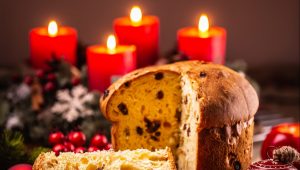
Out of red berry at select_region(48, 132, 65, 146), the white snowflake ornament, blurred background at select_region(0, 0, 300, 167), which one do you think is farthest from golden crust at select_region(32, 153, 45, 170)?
blurred background at select_region(0, 0, 300, 167)

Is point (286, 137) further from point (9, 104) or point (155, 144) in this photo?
point (9, 104)

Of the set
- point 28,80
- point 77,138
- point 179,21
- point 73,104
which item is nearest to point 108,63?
point 73,104

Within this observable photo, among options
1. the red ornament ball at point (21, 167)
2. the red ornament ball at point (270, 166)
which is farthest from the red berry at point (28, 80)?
the red ornament ball at point (270, 166)

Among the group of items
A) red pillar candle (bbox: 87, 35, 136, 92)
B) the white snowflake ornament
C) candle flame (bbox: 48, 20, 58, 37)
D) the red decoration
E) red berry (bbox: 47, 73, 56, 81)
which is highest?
candle flame (bbox: 48, 20, 58, 37)

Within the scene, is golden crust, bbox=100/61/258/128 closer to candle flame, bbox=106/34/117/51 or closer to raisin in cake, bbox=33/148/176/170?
raisin in cake, bbox=33/148/176/170

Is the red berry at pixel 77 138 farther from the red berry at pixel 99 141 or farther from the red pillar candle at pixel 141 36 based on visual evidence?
the red pillar candle at pixel 141 36

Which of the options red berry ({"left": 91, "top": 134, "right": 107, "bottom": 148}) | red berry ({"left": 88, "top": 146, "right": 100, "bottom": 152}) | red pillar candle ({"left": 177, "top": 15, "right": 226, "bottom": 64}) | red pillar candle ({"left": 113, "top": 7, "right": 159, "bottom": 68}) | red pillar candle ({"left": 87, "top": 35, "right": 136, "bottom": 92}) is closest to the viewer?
red berry ({"left": 88, "top": 146, "right": 100, "bottom": 152})

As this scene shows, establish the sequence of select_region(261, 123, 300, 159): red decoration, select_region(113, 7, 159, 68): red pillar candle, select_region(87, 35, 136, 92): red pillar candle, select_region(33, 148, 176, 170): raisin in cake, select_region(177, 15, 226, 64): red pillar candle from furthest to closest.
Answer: select_region(113, 7, 159, 68): red pillar candle → select_region(177, 15, 226, 64): red pillar candle → select_region(87, 35, 136, 92): red pillar candle → select_region(261, 123, 300, 159): red decoration → select_region(33, 148, 176, 170): raisin in cake

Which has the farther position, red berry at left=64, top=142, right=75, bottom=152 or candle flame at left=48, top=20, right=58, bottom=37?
candle flame at left=48, top=20, right=58, bottom=37
